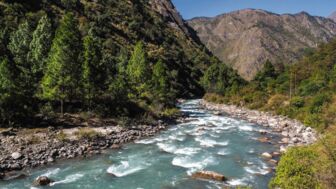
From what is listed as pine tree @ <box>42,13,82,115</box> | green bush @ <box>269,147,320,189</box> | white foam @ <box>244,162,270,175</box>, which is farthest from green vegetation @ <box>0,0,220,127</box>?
green bush @ <box>269,147,320,189</box>

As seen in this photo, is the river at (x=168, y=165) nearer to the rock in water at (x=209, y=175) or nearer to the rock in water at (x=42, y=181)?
the rock in water at (x=42, y=181)

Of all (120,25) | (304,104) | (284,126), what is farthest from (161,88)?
(120,25)

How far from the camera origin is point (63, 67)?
4816cm

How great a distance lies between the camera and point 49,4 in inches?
4894

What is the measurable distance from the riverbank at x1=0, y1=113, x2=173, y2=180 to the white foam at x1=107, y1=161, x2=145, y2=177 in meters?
4.97

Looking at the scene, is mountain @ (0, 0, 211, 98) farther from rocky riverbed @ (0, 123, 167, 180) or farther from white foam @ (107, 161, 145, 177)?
white foam @ (107, 161, 145, 177)

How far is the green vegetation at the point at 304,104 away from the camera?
20188 mm

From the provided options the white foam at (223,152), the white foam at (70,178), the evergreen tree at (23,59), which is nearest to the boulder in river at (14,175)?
the white foam at (70,178)

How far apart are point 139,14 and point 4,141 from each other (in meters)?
159

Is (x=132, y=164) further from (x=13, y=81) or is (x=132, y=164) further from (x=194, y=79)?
(x=194, y=79)

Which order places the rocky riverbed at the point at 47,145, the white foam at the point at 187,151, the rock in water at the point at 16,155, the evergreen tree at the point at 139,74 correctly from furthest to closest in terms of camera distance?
the evergreen tree at the point at 139,74, the white foam at the point at 187,151, the rock in water at the point at 16,155, the rocky riverbed at the point at 47,145

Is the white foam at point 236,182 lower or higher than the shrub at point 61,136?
lower

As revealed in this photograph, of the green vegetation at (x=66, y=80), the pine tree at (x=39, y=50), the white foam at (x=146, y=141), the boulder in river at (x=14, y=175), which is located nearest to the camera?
the boulder in river at (x=14, y=175)

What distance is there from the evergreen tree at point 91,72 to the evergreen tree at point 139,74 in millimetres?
10971
